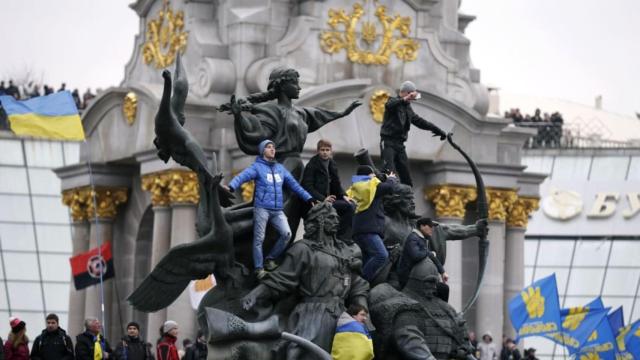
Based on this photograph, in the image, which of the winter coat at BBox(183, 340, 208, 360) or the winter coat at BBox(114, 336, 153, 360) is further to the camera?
the winter coat at BBox(183, 340, 208, 360)

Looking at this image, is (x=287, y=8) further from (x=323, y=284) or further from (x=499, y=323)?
(x=323, y=284)

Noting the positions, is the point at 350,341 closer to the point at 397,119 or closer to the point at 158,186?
the point at 397,119

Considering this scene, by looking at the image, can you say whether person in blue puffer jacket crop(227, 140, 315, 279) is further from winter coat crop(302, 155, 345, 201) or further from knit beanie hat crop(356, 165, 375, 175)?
knit beanie hat crop(356, 165, 375, 175)

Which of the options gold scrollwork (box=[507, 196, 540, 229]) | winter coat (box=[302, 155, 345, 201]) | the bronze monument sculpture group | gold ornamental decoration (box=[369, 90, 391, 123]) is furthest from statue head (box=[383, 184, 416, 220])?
gold scrollwork (box=[507, 196, 540, 229])

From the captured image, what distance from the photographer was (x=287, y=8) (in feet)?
186

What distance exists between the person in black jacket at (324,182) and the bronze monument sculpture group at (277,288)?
26.6 inches

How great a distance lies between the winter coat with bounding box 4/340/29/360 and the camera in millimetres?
37531

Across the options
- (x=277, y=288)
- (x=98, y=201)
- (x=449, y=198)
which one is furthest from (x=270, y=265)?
(x=98, y=201)

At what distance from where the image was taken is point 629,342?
5300 cm

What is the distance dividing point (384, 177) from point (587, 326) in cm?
1859

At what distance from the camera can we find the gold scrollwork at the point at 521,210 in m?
60.3

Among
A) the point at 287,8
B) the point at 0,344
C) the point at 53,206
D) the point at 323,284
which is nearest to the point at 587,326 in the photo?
the point at 287,8

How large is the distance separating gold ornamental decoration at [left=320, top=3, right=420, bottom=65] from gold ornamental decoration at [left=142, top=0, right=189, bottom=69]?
3161mm

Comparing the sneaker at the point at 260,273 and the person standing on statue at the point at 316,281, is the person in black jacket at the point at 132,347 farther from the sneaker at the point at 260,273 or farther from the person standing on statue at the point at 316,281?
the person standing on statue at the point at 316,281
